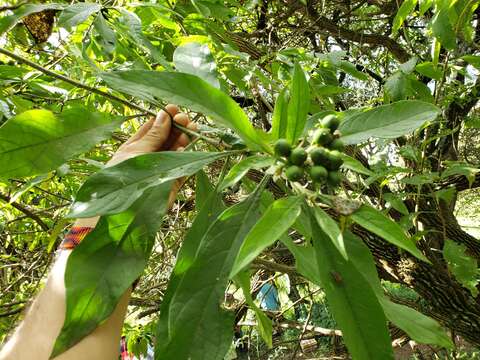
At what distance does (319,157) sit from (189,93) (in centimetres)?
24

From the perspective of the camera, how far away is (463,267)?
191 centimetres

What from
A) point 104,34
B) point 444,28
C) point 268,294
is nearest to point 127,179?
point 104,34

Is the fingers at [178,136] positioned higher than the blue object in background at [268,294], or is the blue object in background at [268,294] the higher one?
the fingers at [178,136]

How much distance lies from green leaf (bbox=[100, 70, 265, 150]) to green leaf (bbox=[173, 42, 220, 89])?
24 centimetres

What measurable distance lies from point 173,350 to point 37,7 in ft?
2.88

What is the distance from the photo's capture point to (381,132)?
793 mm

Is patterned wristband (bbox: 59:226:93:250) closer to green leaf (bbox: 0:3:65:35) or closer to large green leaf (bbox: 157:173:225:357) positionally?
large green leaf (bbox: 157:173:225:357)

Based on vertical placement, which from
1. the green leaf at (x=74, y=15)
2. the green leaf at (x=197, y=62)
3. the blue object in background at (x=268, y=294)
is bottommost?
the blue object in background at (x=268, y=294)

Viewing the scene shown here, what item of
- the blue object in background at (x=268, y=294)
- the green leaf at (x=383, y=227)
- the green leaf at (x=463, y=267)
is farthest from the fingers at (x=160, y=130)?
the blue object in background at (x=268, y=294)

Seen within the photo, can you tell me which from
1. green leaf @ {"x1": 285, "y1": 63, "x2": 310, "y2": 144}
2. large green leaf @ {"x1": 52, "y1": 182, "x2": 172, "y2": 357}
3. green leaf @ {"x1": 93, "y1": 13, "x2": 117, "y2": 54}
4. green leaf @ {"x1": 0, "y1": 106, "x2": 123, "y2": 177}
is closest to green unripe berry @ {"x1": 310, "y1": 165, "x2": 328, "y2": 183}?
green leaf @ {"x1": 285, "y1": 63, "x2": 310, "y2": 144}

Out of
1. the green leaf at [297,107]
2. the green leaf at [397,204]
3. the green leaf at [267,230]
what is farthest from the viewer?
the green leaf at [397,204]

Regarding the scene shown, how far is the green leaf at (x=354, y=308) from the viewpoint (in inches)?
24.7

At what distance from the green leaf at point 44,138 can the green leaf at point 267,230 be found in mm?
469

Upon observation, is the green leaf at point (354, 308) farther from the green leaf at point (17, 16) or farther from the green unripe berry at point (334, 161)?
the green leaf at point (17, 16)
